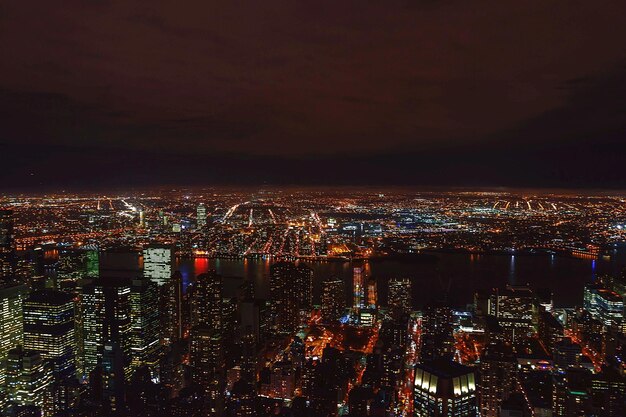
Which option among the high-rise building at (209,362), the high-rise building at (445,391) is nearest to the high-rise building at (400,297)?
the high-rise building at (209,362)

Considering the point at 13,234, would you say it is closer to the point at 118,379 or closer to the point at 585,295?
the point at 118,379

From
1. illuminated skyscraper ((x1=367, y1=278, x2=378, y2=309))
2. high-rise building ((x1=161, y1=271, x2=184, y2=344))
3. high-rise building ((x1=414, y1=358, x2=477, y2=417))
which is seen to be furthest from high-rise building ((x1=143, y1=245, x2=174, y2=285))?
high-rise building ((x1=414, y1=358, x2=477, y2=417))

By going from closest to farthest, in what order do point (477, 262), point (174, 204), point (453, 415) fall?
point (453, 415)
point (477, 262)
point (174, 204)

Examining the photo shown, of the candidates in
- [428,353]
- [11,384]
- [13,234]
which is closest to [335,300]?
[428,353]

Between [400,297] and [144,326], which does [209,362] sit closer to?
[144,326]

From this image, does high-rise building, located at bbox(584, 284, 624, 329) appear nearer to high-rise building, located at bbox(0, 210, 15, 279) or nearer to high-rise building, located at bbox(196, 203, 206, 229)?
high-rise building, located at bbox(0, 210, 15, 279)

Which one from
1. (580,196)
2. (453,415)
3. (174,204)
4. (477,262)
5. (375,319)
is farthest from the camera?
(174,204)

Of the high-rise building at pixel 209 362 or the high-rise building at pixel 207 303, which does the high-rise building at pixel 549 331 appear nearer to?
the high-rise building at pixel 209 362
